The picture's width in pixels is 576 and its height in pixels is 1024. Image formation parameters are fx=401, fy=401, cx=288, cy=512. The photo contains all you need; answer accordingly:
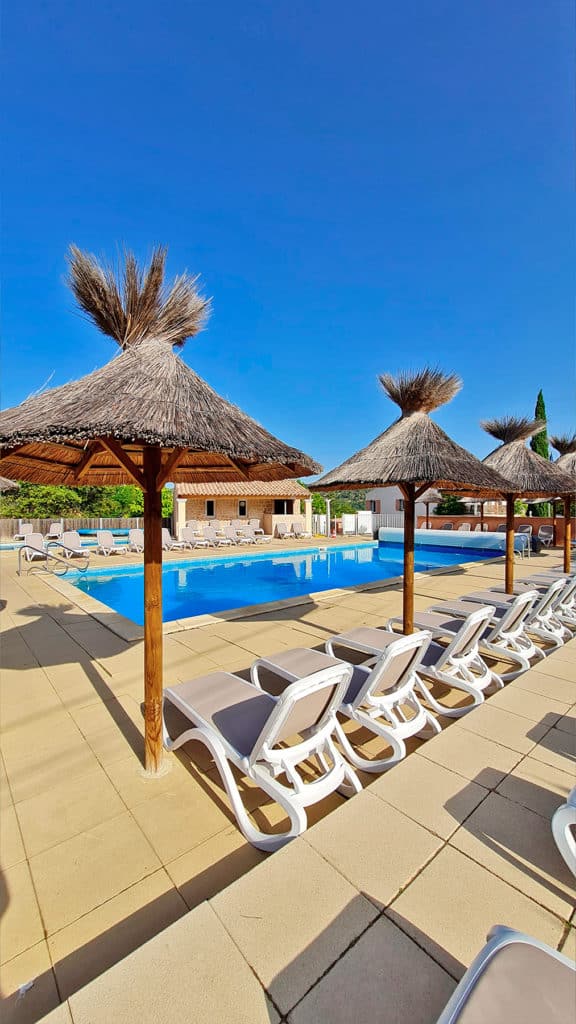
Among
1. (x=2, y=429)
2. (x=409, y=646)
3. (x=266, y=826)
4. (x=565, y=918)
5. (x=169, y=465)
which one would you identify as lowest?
(x=266, y=826)

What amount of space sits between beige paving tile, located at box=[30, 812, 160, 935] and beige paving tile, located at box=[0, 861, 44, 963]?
36 millimetres

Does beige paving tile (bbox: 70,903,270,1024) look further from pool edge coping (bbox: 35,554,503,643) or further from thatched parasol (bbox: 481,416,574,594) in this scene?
thatched parasol (bbox: 481,416,574,594)

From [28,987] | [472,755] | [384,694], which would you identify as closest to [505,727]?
[472,755]

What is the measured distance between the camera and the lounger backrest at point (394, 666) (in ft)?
10.4

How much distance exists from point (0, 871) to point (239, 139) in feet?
56.5

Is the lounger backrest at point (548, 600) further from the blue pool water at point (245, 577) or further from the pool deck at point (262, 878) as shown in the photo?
the blue pool water at point (245, 577)

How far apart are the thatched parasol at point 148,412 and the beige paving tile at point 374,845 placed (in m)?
1.54

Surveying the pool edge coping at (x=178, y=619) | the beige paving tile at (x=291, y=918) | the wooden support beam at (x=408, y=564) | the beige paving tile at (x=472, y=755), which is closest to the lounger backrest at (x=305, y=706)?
the beige paving tile at (x=291, y=918)

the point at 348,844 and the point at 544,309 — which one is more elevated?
the point at 544,309

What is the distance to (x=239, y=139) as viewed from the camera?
41.4 feet

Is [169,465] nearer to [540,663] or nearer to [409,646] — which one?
Result: [409,646]

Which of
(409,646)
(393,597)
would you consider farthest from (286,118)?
(409,646)

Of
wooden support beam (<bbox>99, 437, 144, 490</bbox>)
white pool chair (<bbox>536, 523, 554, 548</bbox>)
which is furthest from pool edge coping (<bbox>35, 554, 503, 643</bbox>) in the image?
white pool chair (<bbox>536, 523, 554, 548</bbox>)

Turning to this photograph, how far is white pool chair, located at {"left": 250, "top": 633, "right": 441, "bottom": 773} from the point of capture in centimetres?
307
